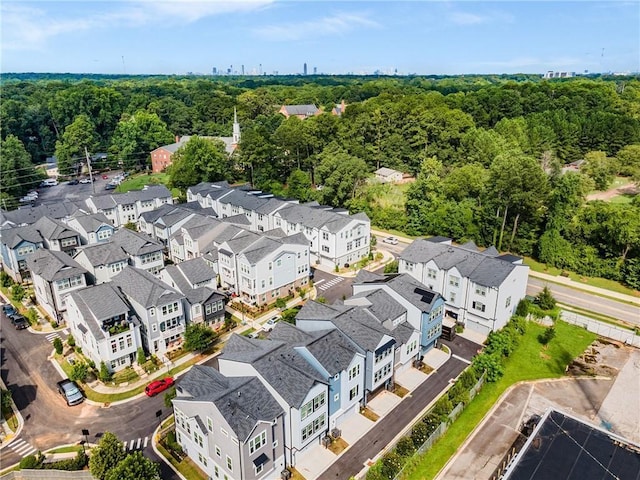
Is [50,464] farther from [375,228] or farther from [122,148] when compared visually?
[122,148]

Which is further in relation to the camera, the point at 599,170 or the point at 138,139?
the point at 138,139

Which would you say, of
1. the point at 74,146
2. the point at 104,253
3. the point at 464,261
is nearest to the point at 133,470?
the point at 104,253

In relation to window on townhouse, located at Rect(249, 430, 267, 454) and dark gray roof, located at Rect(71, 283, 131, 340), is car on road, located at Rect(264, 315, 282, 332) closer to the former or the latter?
dark gray roof, located at Rect(71, 283, 131, 340)

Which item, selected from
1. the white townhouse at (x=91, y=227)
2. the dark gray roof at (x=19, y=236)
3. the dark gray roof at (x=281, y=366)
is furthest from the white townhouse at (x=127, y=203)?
the dark gray roof at (x=281, y=366)

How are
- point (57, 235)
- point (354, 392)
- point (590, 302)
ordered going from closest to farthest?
point (354, 392) < point (590, 302) < point (57, 235)

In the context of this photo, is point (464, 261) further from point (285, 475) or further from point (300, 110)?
point (300, 110)

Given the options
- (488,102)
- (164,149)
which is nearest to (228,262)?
(164,149)
